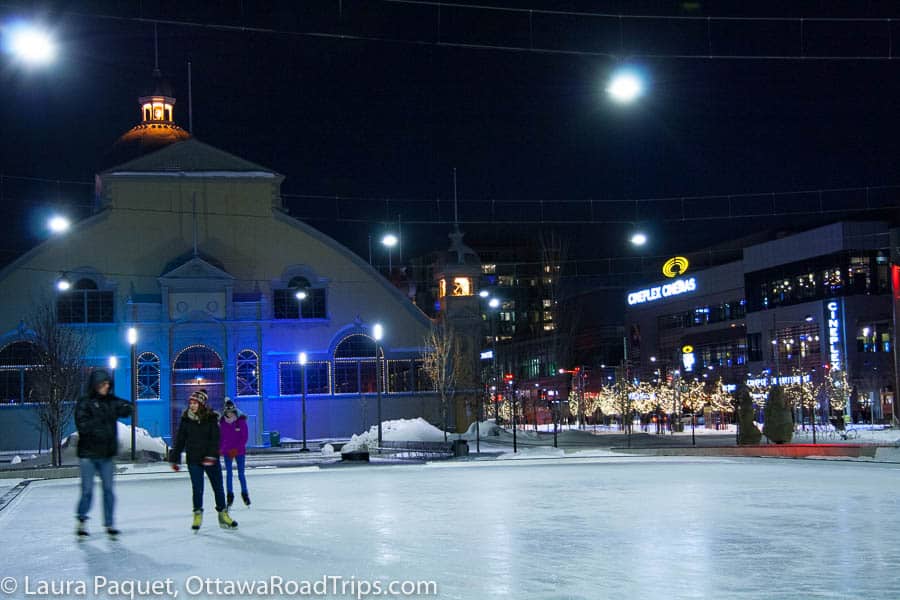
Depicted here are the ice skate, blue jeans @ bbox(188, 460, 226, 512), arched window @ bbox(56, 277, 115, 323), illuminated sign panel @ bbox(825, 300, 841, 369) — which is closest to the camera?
blue jeans @ bbox(188, 460, 226, 512)

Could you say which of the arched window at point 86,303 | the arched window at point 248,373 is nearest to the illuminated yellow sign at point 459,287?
the arched window at point 248,373

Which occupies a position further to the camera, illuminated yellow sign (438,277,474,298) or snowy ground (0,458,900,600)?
illuminated yellow sign (438,277,474,298)

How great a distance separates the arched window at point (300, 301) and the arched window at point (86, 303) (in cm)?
937

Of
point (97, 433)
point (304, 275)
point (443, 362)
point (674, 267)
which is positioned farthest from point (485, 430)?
point (674, 267)

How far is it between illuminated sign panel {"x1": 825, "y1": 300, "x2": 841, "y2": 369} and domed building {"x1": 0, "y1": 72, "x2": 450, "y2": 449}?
36.1 metres

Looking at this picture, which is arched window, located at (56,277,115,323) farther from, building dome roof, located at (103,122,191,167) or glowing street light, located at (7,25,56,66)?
glowing street light, located at (7,25,56,66)

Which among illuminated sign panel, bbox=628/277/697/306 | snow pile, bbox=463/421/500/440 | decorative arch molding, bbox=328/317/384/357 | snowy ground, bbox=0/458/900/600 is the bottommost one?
snow pile, bbox=463/421/500/440

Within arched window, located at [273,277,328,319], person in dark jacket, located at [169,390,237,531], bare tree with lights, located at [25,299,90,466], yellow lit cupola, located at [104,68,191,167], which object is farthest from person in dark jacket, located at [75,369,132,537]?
yellow lit cupola, located at [104,68,191,167]

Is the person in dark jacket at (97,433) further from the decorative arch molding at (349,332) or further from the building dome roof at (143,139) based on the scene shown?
the building dome roof at (143,139)

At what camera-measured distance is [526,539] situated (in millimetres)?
14344

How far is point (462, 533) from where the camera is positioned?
1518cm

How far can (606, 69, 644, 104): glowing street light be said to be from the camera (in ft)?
60.6

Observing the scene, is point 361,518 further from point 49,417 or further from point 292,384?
point 292,384

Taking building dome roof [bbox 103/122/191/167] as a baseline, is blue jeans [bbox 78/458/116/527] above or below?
Result: below
